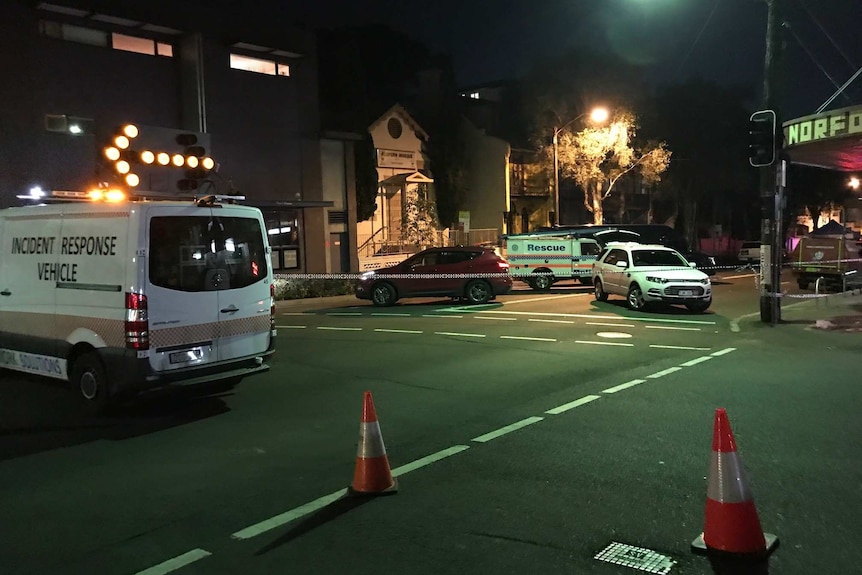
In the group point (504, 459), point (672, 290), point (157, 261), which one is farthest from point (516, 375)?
point (672, 290)

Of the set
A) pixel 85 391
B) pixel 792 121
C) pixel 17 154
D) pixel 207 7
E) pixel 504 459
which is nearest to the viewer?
pixel 504 459

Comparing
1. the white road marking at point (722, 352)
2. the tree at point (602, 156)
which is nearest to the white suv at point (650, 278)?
the white road marking at point (722, 352)

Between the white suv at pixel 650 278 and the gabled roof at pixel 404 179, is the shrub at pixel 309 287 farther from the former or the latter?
the gabled roof at pixel 404 179

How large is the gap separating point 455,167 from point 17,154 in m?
22.8

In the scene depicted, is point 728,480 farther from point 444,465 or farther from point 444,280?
point 444,280

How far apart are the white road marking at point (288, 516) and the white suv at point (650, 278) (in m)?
13.3

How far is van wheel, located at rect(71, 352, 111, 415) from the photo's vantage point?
8.12 metres

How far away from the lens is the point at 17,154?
20391 millimetres

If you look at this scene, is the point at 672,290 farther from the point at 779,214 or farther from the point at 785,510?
the point at 785,510

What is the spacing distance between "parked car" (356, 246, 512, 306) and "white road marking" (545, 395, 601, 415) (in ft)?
39.6

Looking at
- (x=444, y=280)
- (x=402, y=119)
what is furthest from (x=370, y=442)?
(x=402, y=119)

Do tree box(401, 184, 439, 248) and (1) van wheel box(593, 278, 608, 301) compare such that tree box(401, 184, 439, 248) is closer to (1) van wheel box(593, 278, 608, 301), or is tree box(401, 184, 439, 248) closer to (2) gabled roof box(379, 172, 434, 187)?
(2) gabled roof box(379, 172, 434, 187)

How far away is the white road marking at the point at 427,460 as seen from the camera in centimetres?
611

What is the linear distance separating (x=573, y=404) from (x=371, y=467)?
351 cm
